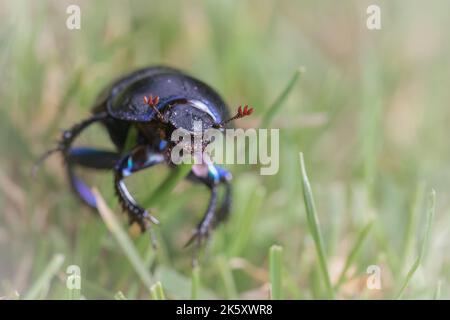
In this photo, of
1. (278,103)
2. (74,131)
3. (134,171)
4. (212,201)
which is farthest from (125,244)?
(278,103)

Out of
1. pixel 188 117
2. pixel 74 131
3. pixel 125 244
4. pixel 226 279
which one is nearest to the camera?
pixel 188 117

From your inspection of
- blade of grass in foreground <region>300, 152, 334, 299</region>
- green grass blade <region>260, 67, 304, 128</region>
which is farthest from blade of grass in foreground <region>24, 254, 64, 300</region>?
green grass blade <region>260, 67, 304, 128</region>

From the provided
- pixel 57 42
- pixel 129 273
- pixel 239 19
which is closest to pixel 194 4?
pixel 239 19

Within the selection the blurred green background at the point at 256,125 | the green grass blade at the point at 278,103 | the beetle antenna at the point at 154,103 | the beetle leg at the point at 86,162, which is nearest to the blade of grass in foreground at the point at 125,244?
the blurred green background at the point at 256,125

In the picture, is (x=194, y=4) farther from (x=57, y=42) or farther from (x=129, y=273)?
(x=129, y=273)

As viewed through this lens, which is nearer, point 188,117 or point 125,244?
point 188,117

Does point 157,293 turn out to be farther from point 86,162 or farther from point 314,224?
point 86,162

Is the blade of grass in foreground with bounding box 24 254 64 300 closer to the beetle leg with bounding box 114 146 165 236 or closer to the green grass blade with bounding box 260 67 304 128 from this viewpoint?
the beetle leg with bounding box 114 146 165 236
